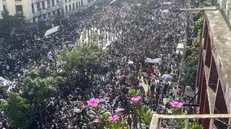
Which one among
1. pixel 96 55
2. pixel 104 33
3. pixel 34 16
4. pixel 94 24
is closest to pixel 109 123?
pixel 96 55

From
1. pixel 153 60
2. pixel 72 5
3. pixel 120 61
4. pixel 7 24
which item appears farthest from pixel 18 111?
pixel 72 5

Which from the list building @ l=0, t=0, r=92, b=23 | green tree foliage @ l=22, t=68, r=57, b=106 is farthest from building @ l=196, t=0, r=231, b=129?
→ building @ l=0, t=0, r=92, b=23

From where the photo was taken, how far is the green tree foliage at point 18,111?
14.9m

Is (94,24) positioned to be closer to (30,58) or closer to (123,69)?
(30,58)

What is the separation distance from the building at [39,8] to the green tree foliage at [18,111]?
27.0 m

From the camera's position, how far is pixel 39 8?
141ft

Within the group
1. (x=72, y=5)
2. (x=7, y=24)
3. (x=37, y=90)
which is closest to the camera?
(x=37, y=90)

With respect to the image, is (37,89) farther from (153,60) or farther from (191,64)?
(153,60)

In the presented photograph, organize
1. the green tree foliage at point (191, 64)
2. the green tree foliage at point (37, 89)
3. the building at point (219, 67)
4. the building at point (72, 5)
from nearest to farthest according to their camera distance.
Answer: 1. the building at point (219, 67)
2. the green tree foliage at point (37, 89)
3. the green tree foliage at point (191, 64)
4. the building at point (72, 5)

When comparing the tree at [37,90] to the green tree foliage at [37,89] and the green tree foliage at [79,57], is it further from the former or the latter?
the green tree foliage at [79,57]

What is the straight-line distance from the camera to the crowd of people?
651 inches

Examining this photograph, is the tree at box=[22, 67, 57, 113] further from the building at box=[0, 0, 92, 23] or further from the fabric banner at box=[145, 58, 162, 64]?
the building at box=[0, 0, 92, 23]

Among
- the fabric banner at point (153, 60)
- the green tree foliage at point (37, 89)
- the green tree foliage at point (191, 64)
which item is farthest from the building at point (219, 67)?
the fabric banner at point (153, 60)

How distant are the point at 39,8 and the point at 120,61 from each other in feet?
75.1
